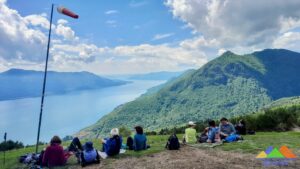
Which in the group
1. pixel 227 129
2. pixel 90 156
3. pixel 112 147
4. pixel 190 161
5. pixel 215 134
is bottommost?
pixel 190 161

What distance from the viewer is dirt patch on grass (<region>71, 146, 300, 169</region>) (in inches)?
352

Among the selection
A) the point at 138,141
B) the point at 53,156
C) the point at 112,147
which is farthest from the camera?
the point at 138,141

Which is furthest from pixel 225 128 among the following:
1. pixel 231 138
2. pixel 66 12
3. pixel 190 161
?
pixel 66 12

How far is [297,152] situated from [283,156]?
120 cm

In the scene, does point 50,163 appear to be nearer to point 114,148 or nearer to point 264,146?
point 114,148

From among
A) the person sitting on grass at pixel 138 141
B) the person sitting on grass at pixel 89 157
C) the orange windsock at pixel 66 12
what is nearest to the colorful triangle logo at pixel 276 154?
the person sitting on grass at pixel 138 141

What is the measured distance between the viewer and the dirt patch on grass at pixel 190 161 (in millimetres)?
8938

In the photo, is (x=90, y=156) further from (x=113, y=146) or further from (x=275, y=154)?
(x=275, y=154)

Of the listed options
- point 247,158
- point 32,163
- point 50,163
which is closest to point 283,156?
point 247,158

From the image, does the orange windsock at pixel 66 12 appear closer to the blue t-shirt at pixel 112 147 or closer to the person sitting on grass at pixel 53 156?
the person sitting on grass at pixel 53 156

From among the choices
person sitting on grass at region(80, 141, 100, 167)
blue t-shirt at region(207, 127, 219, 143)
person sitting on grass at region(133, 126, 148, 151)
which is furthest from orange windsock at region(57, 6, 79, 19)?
blue t-shirt at region(207, 127, 219, 143)

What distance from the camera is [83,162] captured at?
1010 centimetres

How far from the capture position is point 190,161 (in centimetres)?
958

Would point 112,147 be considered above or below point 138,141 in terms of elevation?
below
